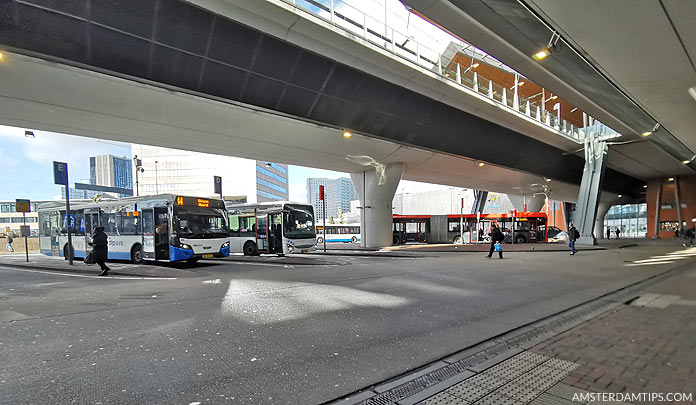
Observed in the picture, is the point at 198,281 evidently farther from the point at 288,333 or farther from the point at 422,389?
the point at 422,389

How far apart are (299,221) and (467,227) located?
764 inches

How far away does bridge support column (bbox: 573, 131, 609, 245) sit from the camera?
24891 mm

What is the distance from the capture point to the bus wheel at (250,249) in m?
18.9

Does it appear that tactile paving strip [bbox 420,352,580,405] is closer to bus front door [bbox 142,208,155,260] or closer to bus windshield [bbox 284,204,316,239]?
bus front door [bbox 142,208,155,260]

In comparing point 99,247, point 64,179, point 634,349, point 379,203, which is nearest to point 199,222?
point 99,247

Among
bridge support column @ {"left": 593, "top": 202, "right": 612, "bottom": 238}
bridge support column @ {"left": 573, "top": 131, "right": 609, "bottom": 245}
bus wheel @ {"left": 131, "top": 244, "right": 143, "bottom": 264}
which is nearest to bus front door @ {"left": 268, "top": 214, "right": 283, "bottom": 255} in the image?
bus wheel @ {"left": 131, "top": 244, "right": 143, "bottom": 264}

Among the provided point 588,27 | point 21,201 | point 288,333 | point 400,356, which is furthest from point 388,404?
point 21,201

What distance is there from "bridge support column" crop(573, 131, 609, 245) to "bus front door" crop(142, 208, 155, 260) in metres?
28.9

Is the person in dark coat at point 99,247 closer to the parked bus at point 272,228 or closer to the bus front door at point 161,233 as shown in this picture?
the bus front door at point 161,233

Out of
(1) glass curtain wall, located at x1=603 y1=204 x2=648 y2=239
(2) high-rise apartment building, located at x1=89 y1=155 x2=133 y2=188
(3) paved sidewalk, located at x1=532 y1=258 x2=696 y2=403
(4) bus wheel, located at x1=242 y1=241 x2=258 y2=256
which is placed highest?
(2) high-rise apartment building, located at x1=89 y1=155 x2=133 y2=188

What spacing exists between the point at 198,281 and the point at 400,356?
25.1 ft

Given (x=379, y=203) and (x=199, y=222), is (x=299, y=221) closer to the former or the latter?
(x=199, y=222)

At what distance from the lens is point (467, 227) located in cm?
3162

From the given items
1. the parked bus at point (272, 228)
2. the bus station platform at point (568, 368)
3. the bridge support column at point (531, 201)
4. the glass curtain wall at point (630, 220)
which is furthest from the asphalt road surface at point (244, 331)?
the glass curtain wall at point (630, 220)
